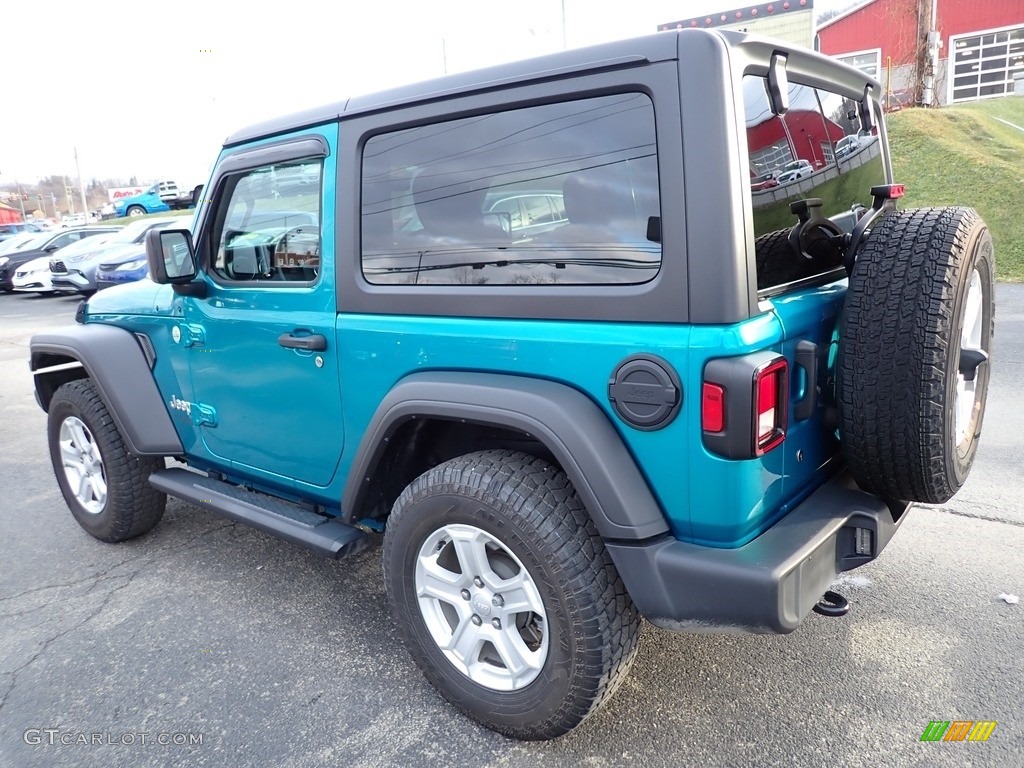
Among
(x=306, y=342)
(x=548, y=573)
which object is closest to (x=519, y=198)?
(x=306, y=342)

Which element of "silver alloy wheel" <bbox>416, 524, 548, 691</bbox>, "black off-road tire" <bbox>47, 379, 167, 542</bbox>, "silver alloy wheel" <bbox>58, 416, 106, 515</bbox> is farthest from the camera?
"silver alloy wheel" <bbox>58, 416, 106, 515</bbox>

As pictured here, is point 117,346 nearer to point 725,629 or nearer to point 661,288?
point 661,288

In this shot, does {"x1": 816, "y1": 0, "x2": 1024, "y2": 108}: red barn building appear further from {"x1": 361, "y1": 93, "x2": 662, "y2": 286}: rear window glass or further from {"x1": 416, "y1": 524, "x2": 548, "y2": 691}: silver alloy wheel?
{"x1": 416, "y1": 524, "x2": 548, "y2": 691}: silver alloy wheel

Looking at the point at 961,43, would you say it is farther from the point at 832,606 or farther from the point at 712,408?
the point at 712,408

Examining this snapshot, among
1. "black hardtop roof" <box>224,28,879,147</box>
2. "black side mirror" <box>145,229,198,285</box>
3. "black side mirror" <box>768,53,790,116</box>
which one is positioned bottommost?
"black side mirror" <box>145,229,198,285</box>

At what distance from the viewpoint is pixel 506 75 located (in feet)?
7.32

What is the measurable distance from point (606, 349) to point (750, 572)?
67 cm

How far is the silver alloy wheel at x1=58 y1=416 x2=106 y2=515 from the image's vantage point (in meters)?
3.89

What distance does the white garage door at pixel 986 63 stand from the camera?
26141 millimetres

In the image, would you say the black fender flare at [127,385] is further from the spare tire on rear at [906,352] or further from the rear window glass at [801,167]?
the spare tire on rear at [906,352]

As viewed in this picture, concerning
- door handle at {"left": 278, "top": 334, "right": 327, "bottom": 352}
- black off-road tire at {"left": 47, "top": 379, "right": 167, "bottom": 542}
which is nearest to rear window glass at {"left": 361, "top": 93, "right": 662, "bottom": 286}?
door handle at {"left": 278, "top": 334, "right": 327, "bottom": 352}

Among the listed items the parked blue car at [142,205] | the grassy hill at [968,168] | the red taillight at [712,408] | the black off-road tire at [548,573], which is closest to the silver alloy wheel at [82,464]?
the black off-road tire at [548,573]

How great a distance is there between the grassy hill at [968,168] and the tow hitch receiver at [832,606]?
1020cm

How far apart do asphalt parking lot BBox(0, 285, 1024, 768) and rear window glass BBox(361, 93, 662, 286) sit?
1.41 meters
